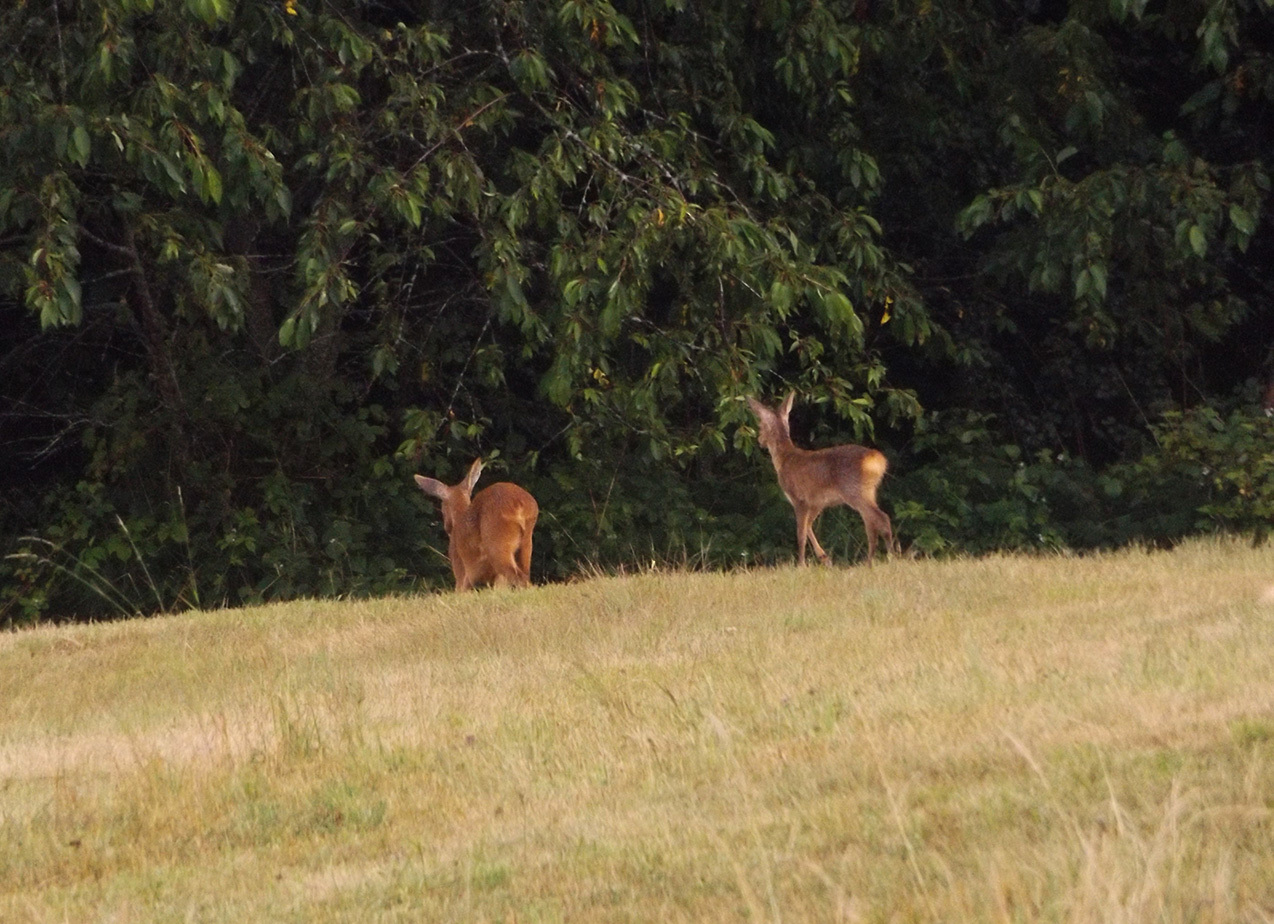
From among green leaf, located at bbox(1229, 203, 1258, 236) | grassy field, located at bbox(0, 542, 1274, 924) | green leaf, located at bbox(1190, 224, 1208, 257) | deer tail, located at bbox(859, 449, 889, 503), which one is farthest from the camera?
green leaf, located at bbox(1229, 203, 1258, 236)

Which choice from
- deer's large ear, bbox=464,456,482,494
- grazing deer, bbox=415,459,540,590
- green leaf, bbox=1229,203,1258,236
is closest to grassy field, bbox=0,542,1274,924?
grazing deer, bbox=415,459,540,590

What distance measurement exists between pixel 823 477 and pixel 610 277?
183 cm

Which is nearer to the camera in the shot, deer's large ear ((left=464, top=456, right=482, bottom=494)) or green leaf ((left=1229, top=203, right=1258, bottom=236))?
green leaf ((left=1229, top=203, right=1258, bottom=236))

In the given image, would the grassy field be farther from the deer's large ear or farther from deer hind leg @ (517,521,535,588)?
the deer's large ear

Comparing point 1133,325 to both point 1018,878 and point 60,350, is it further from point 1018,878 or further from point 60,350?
point 1018,878

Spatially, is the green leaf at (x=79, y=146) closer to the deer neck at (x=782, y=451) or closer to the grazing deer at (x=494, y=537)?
the grazing deer at (x=494, y=537)

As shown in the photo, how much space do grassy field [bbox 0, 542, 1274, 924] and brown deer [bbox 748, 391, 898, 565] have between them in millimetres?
1492

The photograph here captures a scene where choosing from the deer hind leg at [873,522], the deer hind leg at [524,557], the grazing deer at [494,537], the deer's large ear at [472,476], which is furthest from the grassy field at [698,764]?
the deer's large ear at [472,476]

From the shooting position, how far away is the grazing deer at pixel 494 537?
12.2m

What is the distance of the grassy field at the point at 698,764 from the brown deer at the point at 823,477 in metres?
1.49

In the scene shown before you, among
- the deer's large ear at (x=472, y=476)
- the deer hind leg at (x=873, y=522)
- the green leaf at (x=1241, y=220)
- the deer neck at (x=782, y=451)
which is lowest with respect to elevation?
the deer's large ear at (x=472, y=476)

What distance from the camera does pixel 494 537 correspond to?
1227 centimetres

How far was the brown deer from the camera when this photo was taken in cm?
1186

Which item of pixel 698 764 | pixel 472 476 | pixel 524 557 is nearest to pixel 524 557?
pixel 524 557
